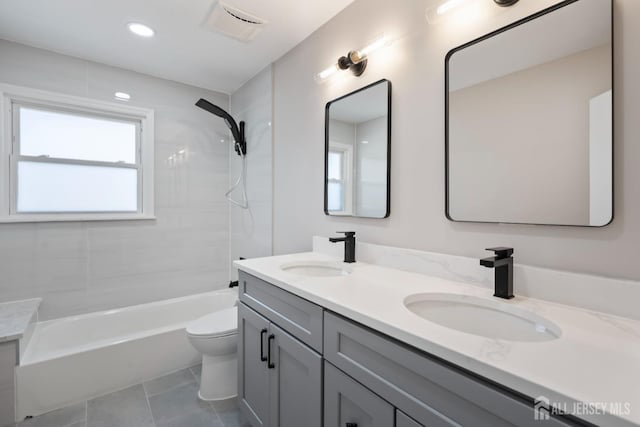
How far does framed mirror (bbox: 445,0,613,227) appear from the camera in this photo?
0.94 meters

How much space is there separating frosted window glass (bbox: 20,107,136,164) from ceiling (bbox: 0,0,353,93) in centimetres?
50

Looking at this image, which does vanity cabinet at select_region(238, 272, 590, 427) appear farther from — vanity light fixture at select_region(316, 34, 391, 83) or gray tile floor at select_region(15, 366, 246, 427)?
vanity light fixture at select_region(316, 34, 391, 83)

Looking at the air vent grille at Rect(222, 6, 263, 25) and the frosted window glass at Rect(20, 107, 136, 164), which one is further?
the frosted window glass at Rect(20, 107, 136, 164)

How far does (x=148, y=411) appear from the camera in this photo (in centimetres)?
184

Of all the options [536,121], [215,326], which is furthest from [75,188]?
[536,121]

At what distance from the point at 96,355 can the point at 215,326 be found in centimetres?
84

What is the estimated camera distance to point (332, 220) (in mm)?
1952

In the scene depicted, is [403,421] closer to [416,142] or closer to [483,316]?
[483,316]

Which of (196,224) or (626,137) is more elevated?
(626,137)

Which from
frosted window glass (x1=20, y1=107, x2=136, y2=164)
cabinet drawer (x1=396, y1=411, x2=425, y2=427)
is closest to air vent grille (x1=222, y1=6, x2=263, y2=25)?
frosted window glass (x1=20, y1=107, x2=136, y2=164)

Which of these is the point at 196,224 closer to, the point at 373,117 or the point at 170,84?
the point at 170,84

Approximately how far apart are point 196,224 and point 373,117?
7.12ft

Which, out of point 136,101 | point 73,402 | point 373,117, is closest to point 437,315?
point 373,117

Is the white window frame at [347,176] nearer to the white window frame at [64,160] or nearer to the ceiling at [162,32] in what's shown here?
the ceiling at [162,32]
